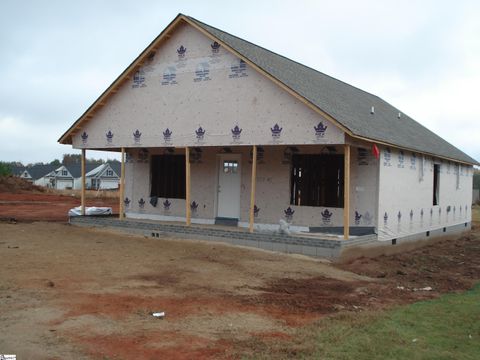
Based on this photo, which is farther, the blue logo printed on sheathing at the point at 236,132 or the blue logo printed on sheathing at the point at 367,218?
the blue logo printed on sheathing at the point at 236,132

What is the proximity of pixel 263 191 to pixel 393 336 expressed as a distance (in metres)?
10.2

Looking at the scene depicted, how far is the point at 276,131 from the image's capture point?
561 inches

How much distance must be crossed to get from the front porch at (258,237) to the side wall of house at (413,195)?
148cm

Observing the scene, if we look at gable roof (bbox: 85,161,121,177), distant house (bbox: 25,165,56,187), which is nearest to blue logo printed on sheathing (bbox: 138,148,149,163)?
gable roof (bbox: 85,161,121,177)

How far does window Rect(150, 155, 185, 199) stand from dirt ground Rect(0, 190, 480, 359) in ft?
11.2

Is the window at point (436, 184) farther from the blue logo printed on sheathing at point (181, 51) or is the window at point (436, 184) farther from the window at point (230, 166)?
the blue logo printed on sheathing at point (181, 51)

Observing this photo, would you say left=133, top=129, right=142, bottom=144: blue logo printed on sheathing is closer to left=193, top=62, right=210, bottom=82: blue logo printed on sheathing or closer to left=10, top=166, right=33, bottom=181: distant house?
left=193, top=62, right=210, bottom=82: blue logo printed on sheathing

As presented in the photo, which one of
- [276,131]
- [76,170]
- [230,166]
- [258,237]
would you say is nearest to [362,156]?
[276,131]

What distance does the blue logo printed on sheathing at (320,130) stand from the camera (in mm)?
13377

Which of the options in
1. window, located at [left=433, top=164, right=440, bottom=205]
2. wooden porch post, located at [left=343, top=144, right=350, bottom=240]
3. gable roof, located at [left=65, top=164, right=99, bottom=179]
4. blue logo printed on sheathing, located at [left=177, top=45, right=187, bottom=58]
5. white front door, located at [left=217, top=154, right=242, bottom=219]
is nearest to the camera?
wooden porch post, located at [left=343, top=144, right=350, bottom=240]

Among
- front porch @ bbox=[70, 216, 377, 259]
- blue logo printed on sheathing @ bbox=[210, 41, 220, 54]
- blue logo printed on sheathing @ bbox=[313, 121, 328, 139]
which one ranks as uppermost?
blue logo printed on sheathing @ bbox=[210, 41, 220, 54]

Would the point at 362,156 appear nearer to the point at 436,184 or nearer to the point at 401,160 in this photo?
the point at 401,160

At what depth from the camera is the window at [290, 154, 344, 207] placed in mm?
15286

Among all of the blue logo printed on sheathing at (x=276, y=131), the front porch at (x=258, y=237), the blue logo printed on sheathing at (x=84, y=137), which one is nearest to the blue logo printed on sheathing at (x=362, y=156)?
the front porch at (x=258, y=237)
